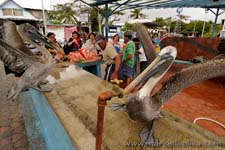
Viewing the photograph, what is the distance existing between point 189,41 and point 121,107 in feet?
16.6

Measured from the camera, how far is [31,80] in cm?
208

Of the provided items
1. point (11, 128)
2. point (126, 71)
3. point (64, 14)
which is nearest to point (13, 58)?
point (11, 128)

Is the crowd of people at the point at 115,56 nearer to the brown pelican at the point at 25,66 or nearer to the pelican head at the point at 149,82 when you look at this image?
the brown pelican at the point at 25,66

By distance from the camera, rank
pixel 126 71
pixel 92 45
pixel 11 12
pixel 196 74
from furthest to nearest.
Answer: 1. pixel 11 12
2. pixel 92 45
3. pixel 126 71
4. pixel 196 74

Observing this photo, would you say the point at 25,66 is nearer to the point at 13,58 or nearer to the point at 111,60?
the point at 13,58

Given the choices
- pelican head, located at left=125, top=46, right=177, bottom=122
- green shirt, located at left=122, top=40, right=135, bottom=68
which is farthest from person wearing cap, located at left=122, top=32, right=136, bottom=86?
pelican head, located at left=125, top=46, right=177, bottom=122

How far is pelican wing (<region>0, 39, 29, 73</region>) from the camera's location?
189 cm

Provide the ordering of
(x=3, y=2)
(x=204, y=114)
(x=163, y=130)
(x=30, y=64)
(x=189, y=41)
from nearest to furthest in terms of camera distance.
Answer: (x=163, y=130) < (x=30, y=64) < (x=204, y=114) < (x=189, y=41) < (x=3, y=2)

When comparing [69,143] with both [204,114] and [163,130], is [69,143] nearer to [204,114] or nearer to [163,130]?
[163,130]

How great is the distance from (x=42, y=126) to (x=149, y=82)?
154 centimetres

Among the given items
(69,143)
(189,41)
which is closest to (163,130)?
(69,143)

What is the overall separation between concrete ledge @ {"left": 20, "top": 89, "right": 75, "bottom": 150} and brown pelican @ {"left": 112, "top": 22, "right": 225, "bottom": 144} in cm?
49

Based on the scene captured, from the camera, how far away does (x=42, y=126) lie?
2057 millimetres

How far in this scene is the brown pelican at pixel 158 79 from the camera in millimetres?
1105
